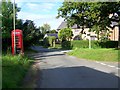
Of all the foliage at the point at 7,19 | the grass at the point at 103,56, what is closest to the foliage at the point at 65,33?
the foliage at the point at 7,19

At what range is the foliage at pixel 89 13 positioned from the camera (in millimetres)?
29547

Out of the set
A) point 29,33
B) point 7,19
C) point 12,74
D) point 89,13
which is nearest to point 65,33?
point 29,33

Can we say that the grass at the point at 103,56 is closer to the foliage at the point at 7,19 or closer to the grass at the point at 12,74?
the grass at the point at 12,74

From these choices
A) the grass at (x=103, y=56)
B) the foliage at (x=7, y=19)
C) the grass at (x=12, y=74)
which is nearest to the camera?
the grass at (x=12, y=74)

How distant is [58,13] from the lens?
33.9 m

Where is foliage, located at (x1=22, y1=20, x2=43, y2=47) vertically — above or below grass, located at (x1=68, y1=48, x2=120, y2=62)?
above

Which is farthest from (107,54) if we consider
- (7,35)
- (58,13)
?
(7,35)

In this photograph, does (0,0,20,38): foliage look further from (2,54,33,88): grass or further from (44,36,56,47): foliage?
(44,36,56,47): foliage

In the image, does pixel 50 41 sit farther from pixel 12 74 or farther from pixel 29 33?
pixel 12 74

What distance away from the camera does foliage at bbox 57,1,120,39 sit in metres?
29.5

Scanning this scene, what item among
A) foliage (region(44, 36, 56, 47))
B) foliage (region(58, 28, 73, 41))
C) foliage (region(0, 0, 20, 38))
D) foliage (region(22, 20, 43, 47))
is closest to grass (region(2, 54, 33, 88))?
foliage (region(0, 0, 20, 38))

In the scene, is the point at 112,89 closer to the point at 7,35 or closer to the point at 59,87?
the point at 59,87

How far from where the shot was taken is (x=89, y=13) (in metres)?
30.0

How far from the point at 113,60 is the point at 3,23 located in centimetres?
1913
